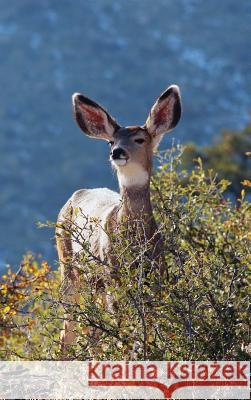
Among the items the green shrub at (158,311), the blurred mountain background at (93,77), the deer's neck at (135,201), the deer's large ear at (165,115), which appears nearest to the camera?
the green shrub at (158,311)

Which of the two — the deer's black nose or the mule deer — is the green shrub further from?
the deer's black nose

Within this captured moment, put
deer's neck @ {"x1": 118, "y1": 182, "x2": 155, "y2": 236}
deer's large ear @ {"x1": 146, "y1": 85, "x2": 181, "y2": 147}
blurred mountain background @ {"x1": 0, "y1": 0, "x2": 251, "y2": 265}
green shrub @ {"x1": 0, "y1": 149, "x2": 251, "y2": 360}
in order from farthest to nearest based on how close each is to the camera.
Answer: blurred mountain background @ {"x1": 0, "y1": 0, "x2": 251, "y2": 265} < deer's large ear @ {"x1": 146, "y1": 85, "x2": 181, "y2": 147} < deer's neck @ {"x1": 118, "y1": 182, "x2": 155, "y2": 236} < green shrub @ {"x1": 0, "y1": 149, "x2": 251, "y2": 360}

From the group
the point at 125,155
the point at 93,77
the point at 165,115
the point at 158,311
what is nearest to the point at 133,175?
the point at 125,155

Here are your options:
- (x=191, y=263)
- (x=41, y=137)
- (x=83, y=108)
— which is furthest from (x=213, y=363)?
(x=41, y=137)

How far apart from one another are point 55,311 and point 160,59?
427 ft

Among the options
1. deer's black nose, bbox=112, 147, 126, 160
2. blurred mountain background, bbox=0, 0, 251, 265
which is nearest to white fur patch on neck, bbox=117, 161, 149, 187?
deer's black nose, bbox=112, 147, 126, 160

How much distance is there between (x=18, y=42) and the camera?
135625 millimetres

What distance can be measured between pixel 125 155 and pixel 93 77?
118821 mm

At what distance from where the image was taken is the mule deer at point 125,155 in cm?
980

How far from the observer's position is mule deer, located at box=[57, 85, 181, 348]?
386 inches

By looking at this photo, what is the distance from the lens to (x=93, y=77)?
420ft

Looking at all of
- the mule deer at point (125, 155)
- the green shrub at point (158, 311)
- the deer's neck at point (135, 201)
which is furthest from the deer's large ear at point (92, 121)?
the green shrub at point (158, 311)

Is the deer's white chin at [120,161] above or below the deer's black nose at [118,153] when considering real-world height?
below

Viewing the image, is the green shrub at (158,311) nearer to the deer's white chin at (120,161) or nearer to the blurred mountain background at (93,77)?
the deer's white chin at (120,161)
